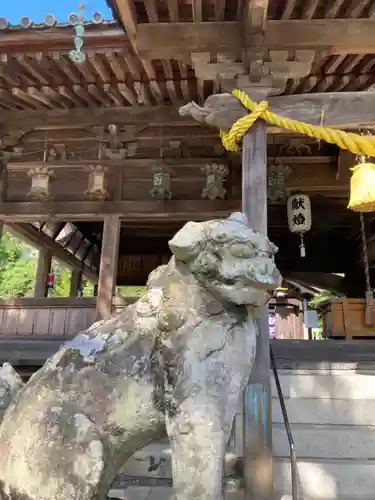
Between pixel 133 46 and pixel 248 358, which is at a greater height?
pixel 133 46

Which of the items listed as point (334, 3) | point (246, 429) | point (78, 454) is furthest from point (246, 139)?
point (78, 454)

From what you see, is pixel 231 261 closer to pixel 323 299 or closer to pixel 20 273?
pixel 323 299

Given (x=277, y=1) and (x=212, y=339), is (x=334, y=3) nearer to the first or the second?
(x=277, y=1)

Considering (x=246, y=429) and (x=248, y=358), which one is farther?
(x=246, y=429)

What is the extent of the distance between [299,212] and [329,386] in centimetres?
356

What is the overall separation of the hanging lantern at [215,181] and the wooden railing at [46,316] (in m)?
2.13

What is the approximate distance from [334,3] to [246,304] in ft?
11.7

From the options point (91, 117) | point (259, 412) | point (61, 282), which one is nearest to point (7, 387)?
point (259, 412)

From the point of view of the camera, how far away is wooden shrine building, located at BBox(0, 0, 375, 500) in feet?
14.3

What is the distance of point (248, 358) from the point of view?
6.34 ft

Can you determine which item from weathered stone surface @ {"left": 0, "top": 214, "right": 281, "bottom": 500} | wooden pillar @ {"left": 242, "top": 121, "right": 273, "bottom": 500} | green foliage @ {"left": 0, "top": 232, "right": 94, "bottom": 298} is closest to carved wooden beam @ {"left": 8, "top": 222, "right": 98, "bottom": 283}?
wooden pillar @ {"left": 242, "top": 121, "right": 273, "bottom": 500}

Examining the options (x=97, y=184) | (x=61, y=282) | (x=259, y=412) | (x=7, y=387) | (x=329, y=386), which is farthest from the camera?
(x=61, y=282)

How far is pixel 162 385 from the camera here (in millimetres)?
1896

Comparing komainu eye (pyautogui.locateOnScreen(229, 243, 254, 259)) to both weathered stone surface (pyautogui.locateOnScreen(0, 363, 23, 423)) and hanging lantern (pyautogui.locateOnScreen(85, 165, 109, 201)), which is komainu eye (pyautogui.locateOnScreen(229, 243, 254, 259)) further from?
hanging lantern (pyautogui.locateOnScreen(85, 165, 109, 201))
